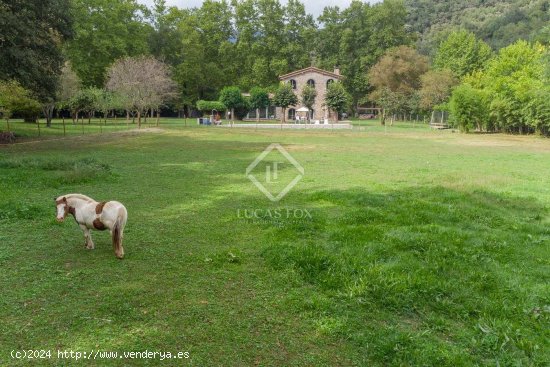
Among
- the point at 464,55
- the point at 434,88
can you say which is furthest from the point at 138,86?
the point at 464,55

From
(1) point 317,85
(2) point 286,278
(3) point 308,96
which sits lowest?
(2) point 286,278

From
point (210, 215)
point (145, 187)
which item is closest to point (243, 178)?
point (145, 187)

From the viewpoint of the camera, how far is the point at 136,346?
11.8 feet

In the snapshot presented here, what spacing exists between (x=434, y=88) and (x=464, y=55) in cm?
1378

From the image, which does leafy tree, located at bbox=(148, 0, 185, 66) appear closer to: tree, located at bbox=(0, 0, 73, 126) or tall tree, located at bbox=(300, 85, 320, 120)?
tall tree, located at bbox=(300, 85, 320, 120)

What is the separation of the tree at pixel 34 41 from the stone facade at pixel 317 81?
133 ft

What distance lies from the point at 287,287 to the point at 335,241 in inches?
75.8

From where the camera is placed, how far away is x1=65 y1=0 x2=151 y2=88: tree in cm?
4900

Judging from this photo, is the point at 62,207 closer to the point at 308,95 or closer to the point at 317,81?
the point at 308,95

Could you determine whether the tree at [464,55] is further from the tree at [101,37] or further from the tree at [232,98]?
the tree at [101,37]

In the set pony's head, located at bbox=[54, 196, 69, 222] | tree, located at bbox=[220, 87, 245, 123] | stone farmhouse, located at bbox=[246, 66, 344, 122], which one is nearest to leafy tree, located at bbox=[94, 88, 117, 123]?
tree, located at bbox=[220, 87, 245, 123]

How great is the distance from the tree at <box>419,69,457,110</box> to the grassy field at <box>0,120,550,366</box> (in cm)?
4779

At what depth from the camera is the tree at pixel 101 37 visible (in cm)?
4900

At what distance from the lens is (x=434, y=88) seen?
2133 inches
